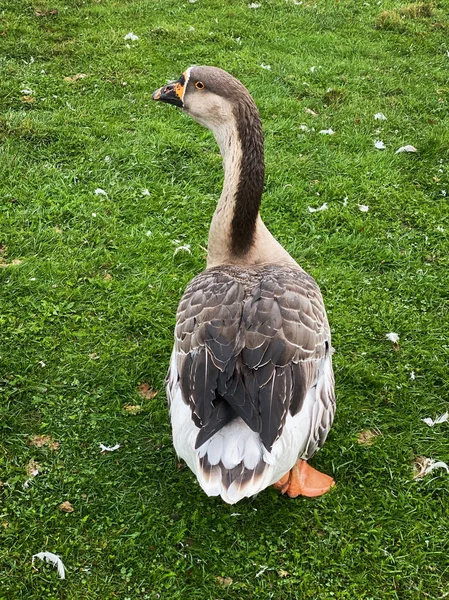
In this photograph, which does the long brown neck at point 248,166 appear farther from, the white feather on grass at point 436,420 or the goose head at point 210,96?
the white feather on grass at point 436,420

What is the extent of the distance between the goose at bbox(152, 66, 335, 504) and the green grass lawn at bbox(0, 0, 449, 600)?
0.45 m

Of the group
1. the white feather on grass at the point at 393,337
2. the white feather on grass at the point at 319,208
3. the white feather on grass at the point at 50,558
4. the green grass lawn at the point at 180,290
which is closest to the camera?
the white feather on grass at the point at 50,558

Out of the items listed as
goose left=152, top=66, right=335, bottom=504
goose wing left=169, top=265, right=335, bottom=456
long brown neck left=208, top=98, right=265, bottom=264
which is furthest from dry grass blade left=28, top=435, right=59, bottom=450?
long brown neck left=208, top=98, right=265, bottom=264

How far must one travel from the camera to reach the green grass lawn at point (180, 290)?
283 cm

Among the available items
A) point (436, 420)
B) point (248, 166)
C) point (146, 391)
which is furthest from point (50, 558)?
point (436, 420)

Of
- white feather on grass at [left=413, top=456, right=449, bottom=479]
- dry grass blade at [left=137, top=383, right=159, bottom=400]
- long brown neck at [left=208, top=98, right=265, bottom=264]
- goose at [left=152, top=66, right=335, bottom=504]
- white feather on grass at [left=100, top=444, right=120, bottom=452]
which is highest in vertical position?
long brown neck at [left=208, top=98, right=265, bottom=264]

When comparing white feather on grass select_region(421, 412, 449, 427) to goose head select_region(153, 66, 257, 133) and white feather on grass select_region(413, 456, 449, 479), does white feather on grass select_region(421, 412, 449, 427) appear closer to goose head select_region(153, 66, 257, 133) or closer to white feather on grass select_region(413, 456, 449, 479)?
white feather on grass select_region(413, 456, 449, 479)

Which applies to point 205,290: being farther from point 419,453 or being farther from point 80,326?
point 419,453

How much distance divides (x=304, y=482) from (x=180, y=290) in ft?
6.14

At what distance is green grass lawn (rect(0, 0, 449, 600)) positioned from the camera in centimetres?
283

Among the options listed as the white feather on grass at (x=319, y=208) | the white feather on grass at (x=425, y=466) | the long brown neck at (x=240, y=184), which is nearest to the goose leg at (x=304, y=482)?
the white feather on grass at (x=425, y=466)

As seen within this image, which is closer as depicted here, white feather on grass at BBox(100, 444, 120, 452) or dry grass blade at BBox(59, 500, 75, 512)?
dry grass blade at BBox(59, 500, 75, 512)

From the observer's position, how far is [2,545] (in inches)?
109

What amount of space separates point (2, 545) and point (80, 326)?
63.3 inches
